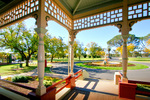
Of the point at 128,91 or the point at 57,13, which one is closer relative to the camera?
the point at 128,91

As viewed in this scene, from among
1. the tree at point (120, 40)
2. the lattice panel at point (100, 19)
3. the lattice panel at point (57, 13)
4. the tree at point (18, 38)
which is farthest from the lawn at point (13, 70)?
the tree at point (120, 40)

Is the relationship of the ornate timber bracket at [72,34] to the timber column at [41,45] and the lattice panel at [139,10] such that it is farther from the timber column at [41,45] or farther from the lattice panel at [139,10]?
the lattice panel at [139,10]

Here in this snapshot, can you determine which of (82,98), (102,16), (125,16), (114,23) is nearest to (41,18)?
(102,16)

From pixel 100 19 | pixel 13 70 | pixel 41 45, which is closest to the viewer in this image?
pixel 41 45

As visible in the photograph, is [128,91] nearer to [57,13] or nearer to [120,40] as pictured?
[57,13]

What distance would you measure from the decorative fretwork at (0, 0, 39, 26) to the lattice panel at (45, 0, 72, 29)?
32cm

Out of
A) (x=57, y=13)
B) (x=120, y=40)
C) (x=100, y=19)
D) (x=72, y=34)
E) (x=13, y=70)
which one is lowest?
(x=13, y=70)

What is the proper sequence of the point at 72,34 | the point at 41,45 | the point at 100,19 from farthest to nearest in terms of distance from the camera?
the point at 72,34
the point at 100,19
the point at 41,45

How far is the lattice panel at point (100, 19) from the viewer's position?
2842 mm

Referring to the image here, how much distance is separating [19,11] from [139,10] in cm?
426

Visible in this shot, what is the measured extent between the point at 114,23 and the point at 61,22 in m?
2.09

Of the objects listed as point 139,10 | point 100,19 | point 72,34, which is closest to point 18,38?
point 72,34

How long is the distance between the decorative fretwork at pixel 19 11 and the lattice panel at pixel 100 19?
6.36 ft

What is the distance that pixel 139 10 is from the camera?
2551mm
